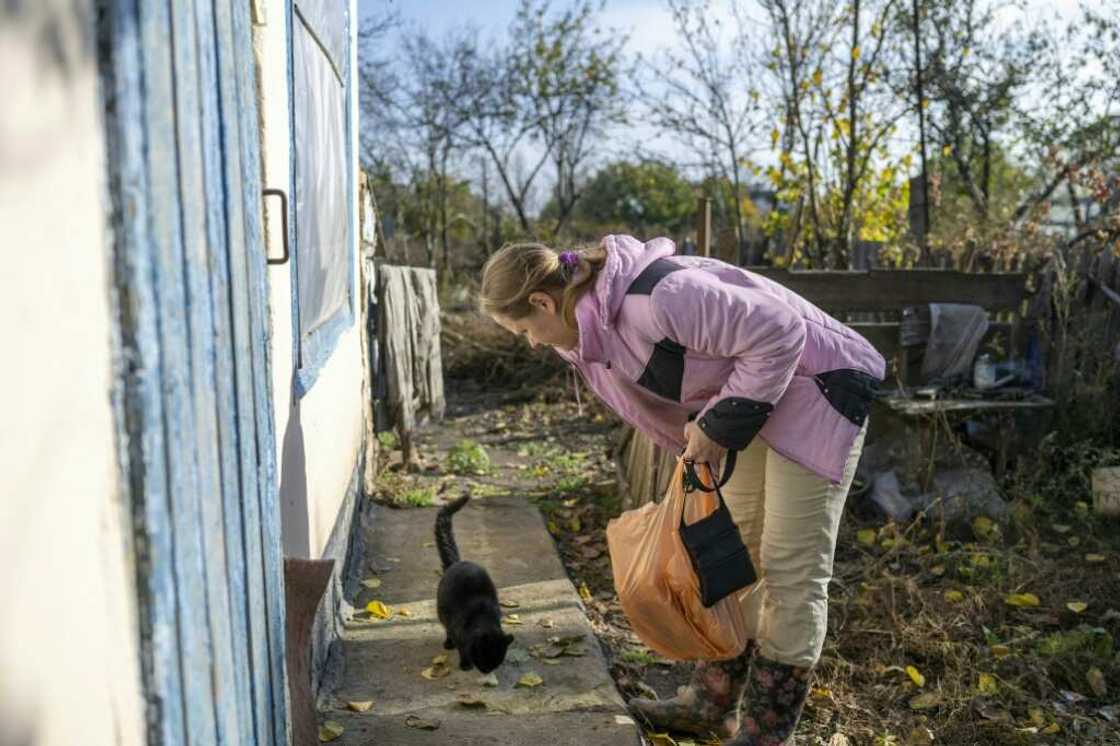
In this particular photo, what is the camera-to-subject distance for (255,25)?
2.57 m

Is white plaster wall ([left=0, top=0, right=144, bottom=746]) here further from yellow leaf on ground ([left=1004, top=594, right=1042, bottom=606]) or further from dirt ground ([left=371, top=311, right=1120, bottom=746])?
yellow leaf on ground ([left=1004, top=594, right=1042, bottom=606])

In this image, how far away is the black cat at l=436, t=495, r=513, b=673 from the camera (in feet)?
12.5

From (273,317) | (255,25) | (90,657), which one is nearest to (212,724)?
(90,657)

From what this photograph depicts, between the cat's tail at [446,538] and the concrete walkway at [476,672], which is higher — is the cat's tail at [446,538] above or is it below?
above

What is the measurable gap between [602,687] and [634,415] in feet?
3.81

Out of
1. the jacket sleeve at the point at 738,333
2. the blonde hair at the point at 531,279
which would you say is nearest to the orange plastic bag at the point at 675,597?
the jacket sleeve at the point at 738,333

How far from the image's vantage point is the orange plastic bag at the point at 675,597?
306 centimetres

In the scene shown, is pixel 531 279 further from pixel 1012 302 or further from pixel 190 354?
pixel 1012 302

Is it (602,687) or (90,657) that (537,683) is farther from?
(90,657)

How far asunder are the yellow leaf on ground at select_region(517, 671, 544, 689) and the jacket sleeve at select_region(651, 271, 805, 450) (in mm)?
1507

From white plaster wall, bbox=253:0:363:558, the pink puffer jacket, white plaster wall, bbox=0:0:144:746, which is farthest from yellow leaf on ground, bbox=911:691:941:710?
white plaster wall, bbox=0:0:144:746

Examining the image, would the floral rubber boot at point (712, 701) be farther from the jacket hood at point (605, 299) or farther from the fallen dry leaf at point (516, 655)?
the jacket hood at point (605, 299)

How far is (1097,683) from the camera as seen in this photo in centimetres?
390

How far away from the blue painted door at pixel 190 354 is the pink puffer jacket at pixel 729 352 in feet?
4.03
